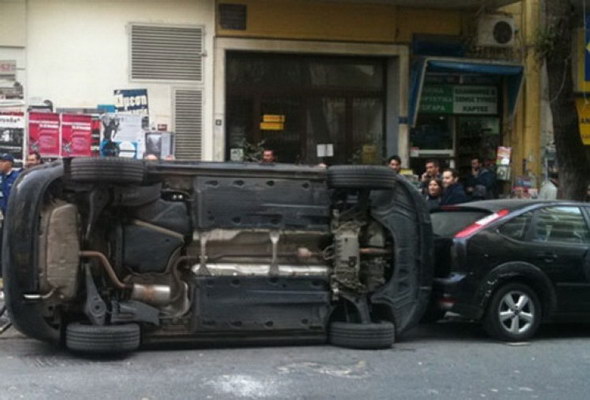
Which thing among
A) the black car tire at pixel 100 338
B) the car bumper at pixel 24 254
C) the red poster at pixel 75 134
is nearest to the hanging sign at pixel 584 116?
the red poster at pixel 75 134

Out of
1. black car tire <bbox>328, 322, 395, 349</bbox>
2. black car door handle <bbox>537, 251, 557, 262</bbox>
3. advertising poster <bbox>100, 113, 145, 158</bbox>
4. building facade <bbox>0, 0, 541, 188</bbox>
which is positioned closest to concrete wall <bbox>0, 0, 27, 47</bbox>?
building facade <bbox>0, 0, 541, 188</bbox>

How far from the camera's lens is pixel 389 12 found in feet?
50.2

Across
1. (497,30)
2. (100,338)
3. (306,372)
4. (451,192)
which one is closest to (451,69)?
(497,30)

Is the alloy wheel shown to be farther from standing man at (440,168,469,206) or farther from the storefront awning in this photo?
the storefront awning

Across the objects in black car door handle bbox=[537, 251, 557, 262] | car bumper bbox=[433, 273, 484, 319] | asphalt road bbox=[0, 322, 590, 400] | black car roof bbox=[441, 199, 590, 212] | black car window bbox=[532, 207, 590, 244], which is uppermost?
black car roof bbox=[441, 199, 590, 212]

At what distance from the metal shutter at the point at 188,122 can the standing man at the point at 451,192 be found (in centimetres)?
518

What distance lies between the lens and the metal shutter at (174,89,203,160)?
14406 millimetres

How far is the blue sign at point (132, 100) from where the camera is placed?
1407cm

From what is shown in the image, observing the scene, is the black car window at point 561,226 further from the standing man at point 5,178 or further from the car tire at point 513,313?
the standing man at point 5,178

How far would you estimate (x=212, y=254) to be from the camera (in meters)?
7.74

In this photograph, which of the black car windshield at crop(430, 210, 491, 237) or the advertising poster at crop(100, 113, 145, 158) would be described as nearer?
the black car windshield at crop(430, 210, 491, 237)

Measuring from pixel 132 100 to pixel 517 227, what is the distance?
7926mm

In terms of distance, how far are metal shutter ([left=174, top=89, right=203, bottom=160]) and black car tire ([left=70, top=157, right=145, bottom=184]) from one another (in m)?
7.20

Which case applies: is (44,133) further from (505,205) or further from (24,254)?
(505,205)
